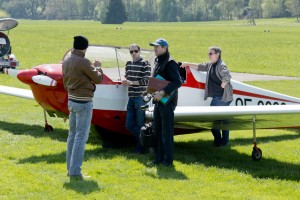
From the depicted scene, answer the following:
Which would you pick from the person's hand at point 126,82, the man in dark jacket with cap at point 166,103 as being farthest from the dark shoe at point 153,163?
the person's hand at point 126,82

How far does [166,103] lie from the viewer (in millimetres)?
→ 7945

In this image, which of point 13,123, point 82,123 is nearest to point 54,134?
point 13,123

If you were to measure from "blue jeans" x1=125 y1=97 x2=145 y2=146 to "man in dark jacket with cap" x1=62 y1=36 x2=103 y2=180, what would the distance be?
169cm

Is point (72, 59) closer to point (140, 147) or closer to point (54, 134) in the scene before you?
point (140, 147)

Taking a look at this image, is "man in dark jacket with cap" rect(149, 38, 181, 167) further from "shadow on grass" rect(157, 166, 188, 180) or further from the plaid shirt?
the plaid shirt

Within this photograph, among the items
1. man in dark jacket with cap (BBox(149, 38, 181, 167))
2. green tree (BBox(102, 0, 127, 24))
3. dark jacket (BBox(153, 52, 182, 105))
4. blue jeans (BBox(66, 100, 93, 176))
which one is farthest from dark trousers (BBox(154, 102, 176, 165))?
green tree (BBox(102, 0, 127, 24))

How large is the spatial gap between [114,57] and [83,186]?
3322 millimetres

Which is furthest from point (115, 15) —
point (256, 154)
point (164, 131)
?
point (164, 131)

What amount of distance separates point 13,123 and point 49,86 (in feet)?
11.4

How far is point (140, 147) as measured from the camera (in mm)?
9219

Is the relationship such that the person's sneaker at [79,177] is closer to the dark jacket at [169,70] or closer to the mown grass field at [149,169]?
the mown grass field at [149,169]

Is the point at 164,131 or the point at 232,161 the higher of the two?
the point at 164,131

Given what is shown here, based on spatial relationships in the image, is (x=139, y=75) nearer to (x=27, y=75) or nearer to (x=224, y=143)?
(x=27, y=75)

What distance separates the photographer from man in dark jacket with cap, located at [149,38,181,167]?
7.85m
